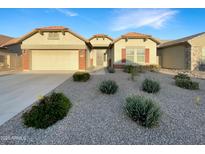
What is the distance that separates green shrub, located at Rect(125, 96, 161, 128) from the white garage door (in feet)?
45.6

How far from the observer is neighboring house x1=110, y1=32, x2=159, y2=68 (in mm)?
17922

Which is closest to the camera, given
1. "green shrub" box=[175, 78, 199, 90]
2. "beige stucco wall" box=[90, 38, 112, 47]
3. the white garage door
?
"green shrub" box=[175, 78, 199, 90]

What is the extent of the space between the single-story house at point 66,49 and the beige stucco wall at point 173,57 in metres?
3.17

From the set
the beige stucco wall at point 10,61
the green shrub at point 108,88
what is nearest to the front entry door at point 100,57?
the beige stucco wall at point 10,61

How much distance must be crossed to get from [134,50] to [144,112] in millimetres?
14735

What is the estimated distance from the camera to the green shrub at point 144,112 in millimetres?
3887

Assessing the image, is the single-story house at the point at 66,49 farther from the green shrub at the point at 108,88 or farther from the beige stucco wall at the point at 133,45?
the green shrub at the point at 108,88

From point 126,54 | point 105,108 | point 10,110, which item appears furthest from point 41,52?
point 105,108

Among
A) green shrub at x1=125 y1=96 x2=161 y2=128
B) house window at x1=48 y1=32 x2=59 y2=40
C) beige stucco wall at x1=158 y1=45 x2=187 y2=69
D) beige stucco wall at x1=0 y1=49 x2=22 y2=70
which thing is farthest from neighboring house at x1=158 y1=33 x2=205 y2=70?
beige stucco wall at x1=0 y1=49 x2=22 y2=70

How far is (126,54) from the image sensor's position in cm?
1797

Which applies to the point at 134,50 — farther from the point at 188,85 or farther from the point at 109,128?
the point at 109,128

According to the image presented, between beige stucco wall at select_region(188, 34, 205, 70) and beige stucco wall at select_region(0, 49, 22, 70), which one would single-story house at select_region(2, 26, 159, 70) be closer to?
beige stucco wall at select_region(0, 49, 22, 70)
